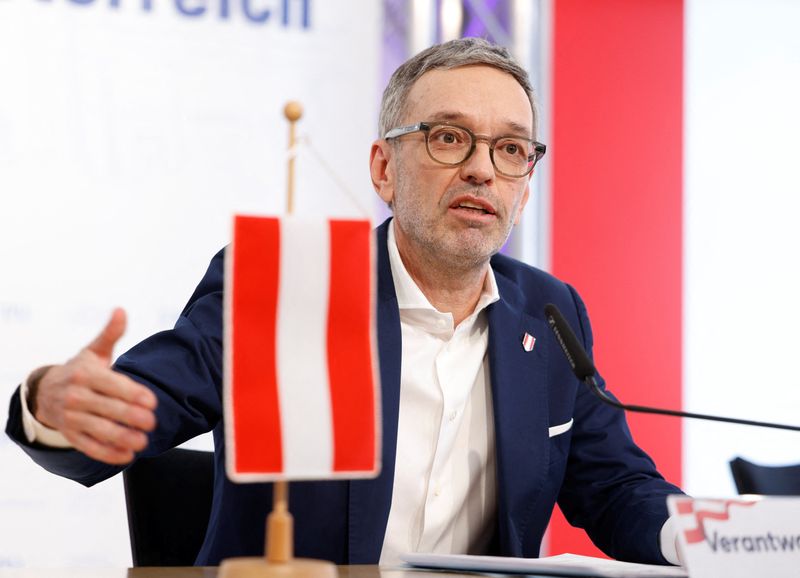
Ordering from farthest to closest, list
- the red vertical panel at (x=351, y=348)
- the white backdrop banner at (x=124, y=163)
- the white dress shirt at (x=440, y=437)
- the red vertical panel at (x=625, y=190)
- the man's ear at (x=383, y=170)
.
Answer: the red vertical panel at (x=625, y=190), the white backdrop banner at (x=124, y=163), the man's ear at (x=383, y=170), the white dress shirt at (x=440, y=437), the red vertical panel at (x=351, y=348)

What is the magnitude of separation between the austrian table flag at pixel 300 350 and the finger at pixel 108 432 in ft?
0.46

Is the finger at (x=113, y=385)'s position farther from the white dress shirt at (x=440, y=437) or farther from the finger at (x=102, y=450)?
the white dress shirt at (x=440, y=437)

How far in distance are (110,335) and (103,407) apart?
0.09 meters

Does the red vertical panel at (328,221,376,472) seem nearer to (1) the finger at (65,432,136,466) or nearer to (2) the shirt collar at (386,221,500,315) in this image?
(1) the finger at (65,432,136,466)

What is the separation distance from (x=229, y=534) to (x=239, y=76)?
79.8 inches

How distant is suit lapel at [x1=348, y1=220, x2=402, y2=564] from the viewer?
1629 millimetres

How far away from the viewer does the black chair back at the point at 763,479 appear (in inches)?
85.0

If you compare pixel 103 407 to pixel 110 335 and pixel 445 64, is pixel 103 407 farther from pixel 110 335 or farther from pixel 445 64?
pixel 445 64

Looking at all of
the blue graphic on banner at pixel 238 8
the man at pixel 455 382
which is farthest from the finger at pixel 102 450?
the blue graphic on banner at pixel 238 8

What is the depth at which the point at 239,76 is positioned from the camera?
3340mm

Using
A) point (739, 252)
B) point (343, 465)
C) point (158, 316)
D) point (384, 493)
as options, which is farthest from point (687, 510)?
point (739, 252)

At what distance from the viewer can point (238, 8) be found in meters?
3.35

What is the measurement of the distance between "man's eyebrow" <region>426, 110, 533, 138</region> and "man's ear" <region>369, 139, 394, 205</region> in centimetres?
16

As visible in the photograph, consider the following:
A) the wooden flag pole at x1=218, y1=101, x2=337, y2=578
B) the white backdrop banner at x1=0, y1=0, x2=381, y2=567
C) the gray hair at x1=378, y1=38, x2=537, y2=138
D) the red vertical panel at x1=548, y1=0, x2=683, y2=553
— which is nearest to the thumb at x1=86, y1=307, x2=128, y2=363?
the wooden flag pole at x1=218, y1=101, x2=337, y2=578
